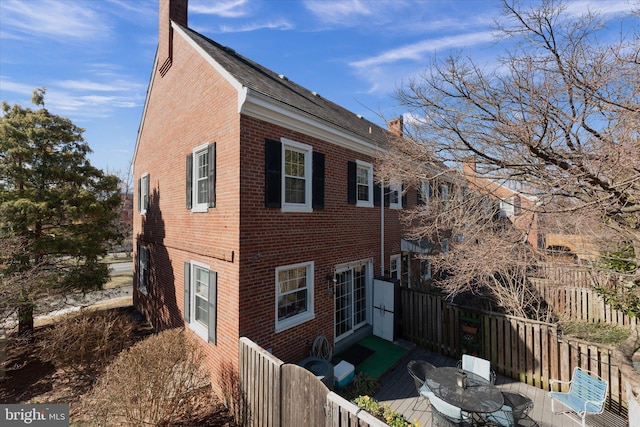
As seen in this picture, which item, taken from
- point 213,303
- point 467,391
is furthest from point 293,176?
point 467,391

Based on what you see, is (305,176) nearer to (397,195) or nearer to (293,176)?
(293,176)

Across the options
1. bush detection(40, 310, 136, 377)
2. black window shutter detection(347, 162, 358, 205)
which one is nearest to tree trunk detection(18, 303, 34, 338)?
bush detection(40, 310, 136, 377)

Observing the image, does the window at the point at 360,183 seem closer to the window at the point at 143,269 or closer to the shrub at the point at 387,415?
the shrub at the point at 387,415

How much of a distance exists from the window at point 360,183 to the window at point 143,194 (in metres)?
8.73

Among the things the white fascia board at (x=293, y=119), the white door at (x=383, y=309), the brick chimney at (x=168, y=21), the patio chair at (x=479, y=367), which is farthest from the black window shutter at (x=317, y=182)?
the brick chimney at (x=168, y=21)

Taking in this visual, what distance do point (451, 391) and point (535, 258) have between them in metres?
3.67

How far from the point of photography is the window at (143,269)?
11.4 m

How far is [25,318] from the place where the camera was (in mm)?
9008

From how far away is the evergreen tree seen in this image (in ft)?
29.5

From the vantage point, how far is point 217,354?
6613 millimetres

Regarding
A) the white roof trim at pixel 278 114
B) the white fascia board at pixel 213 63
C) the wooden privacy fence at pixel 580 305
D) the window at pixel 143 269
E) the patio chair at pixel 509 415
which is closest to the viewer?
the patio chair at pixel 509 415

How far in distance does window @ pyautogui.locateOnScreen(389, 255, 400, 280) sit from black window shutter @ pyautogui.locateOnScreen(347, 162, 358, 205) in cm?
349

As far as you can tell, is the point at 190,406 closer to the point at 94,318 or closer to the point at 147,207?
the point at 94,318

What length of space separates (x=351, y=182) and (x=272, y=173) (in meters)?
3.38
